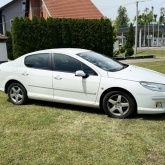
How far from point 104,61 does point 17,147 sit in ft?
9.77

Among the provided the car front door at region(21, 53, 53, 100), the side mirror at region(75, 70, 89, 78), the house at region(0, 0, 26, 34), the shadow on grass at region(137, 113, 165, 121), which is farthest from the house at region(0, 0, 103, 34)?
the shadow on grass at region(137, 113, 165, 121)

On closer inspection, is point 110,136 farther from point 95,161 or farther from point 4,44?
point 4,44

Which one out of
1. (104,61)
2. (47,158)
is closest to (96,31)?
(104,61)

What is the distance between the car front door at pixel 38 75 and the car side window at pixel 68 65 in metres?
0.22

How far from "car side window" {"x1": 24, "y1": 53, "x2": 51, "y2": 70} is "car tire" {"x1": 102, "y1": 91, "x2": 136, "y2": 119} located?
1662 millimetres

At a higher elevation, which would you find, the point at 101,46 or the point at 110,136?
the point at 101,46

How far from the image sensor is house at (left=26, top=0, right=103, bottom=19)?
2677cm

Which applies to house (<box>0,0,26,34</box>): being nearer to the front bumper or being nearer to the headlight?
the headlight

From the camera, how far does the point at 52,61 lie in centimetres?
609

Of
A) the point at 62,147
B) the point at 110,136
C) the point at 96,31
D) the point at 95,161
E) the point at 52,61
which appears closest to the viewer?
the point at 95,161

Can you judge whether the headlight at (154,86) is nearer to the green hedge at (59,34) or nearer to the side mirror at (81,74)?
the side mirror at (81,74)

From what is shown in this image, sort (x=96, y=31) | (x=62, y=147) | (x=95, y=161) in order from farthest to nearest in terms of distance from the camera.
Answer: (x=96, y=31) < (x=62, y=147) < (x=95, y=161)

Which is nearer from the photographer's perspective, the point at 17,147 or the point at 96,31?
the point at 17,147

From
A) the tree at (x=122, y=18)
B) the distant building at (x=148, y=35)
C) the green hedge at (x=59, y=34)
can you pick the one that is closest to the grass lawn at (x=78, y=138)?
the green hedge at (x=59, y=34)
